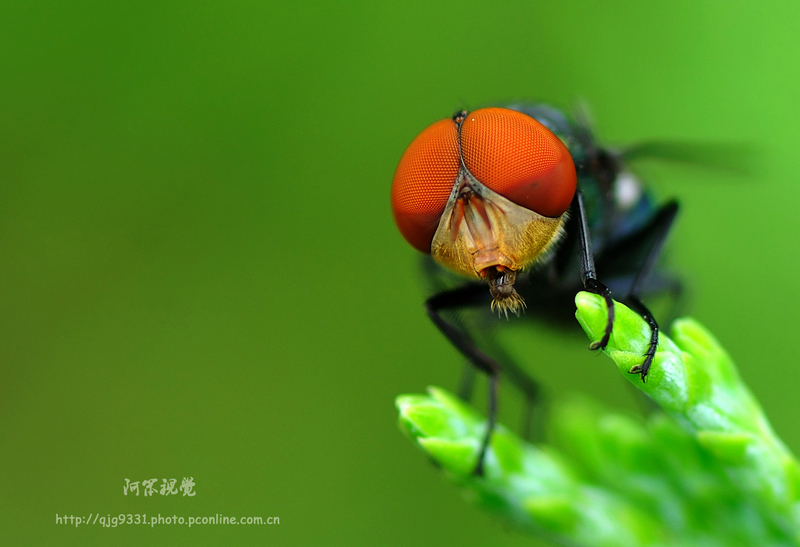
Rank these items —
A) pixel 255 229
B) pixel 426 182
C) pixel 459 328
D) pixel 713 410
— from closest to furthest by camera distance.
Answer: pixel 713 410 → pixel 426 182 → pixel 459 328 → pixel 255 229

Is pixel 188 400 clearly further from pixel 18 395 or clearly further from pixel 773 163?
pixel 773 163

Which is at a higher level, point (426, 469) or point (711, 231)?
point (711, 231)

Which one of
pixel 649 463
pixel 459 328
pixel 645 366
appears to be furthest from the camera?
pixel 459 328

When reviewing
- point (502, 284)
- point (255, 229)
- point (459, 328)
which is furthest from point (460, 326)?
point (255, 229)

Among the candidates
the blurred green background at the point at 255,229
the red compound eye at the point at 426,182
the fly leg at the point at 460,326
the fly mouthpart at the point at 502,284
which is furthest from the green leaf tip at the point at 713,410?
the blurred green background at the point at 255,229

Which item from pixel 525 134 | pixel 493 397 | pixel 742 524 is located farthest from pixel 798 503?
pixel 525 134

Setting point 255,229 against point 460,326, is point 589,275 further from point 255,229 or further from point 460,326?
point 255,229

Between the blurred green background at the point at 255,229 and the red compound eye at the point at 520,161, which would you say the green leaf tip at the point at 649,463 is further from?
the blurred green background at the point at 255,229
